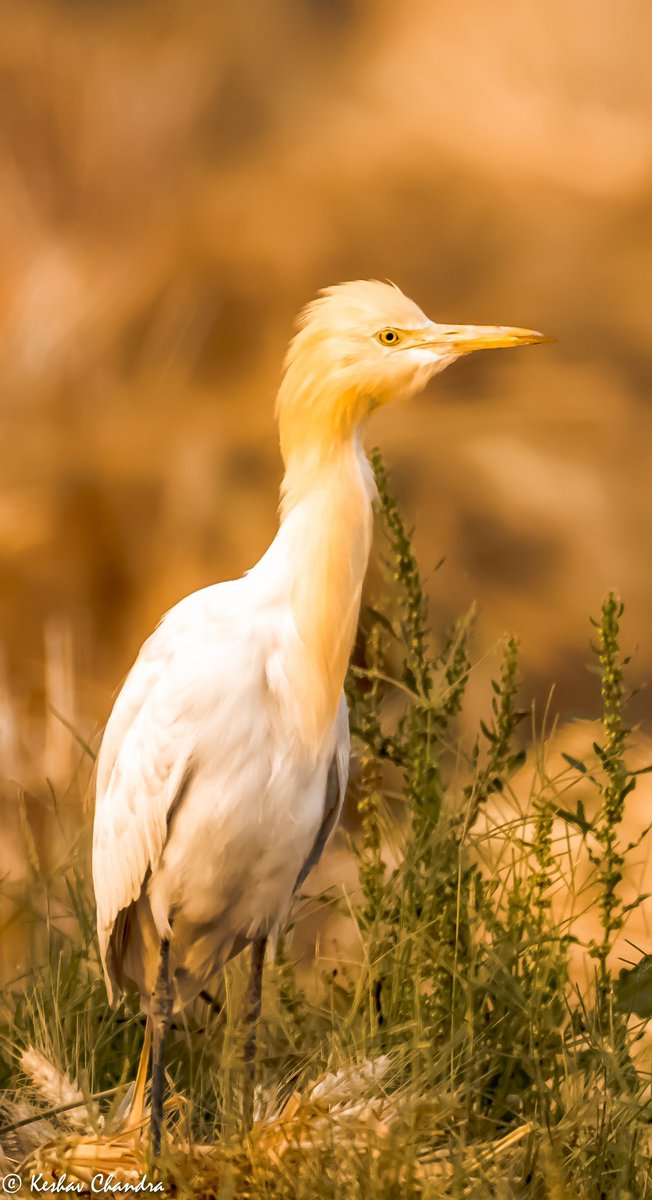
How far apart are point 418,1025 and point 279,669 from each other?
0.27 meters

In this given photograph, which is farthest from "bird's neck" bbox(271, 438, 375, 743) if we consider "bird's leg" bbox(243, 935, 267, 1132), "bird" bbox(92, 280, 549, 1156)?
"bird's leg" bbox(243, 935, 267, 1132)

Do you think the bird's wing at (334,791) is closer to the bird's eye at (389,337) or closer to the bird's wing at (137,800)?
the bird's wing at (137,800)

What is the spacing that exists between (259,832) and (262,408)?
103 centimetres

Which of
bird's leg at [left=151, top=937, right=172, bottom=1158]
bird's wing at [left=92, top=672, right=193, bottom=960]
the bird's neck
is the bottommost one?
bird's leg at [left=151, top=937, right=172, bottom=1158]

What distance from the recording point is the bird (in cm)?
86

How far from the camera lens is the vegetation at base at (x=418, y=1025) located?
2.53ft

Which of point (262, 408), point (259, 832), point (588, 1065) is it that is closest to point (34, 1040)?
point (259, 832)

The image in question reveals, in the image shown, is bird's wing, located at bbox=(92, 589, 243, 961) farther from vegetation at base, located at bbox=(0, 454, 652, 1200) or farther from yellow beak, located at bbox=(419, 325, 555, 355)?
yellow beak, located at bbox=(419, 325, 555, 355)

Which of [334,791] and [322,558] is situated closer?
[322,558]

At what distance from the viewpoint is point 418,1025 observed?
851 mm

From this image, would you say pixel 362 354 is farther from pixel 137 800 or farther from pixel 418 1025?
pixel 418 1025

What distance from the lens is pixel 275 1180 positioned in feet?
A: 2.49

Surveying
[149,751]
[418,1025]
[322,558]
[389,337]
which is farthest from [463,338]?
[418,1025]

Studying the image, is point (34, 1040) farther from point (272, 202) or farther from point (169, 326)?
point (272, 202)
